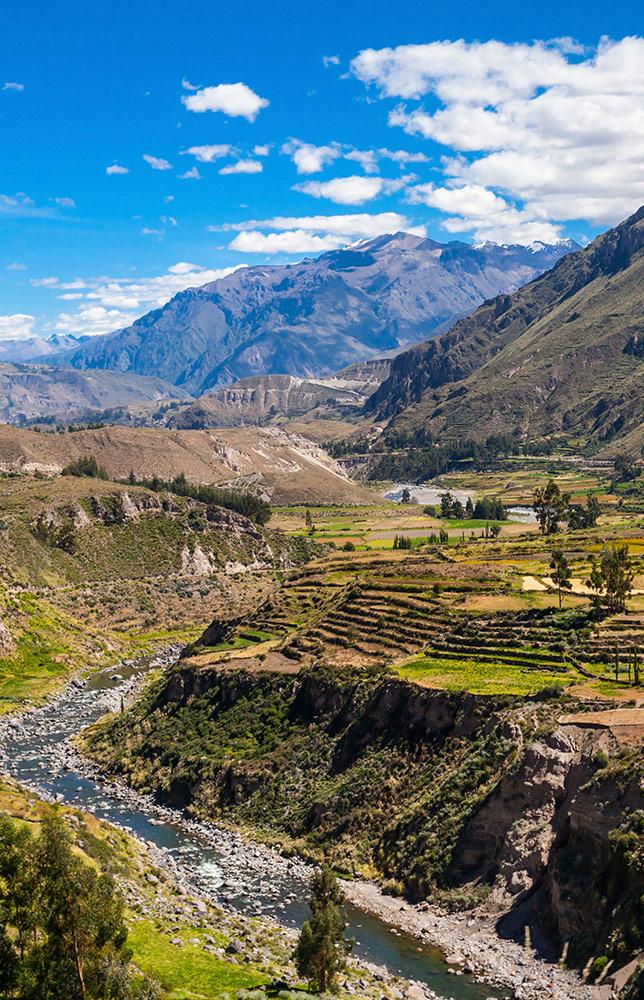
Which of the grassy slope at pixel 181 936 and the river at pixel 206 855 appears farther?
the river at pixel 206 855

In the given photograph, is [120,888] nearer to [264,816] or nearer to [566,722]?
[264,816]

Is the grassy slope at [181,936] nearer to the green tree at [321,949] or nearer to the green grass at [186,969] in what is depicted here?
the green grass at [186,969]

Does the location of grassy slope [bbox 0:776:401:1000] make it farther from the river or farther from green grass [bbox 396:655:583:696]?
green grass [bbox 396:655:583:696]

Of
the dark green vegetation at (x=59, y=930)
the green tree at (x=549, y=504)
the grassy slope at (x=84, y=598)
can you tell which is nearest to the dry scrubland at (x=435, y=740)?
the dark green vegetation at (x=59, y=930)

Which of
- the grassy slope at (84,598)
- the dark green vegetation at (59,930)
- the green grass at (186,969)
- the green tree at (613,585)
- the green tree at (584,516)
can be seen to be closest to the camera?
the dark green vegetation at (59,930)

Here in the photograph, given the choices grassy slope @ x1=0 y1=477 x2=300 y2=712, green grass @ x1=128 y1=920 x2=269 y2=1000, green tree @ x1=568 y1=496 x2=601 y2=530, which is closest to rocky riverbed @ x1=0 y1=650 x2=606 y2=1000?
green grass @ x1=128 y1=920 x2=269 y2=1000
